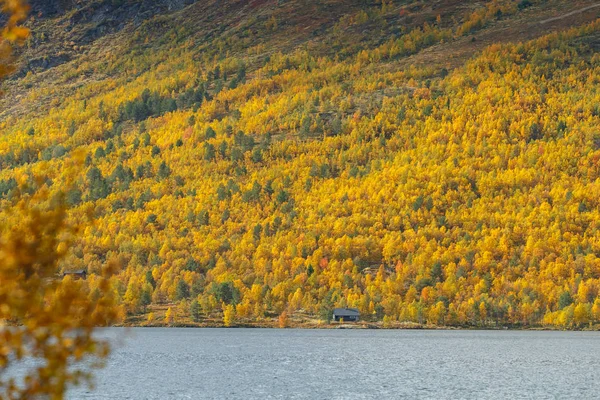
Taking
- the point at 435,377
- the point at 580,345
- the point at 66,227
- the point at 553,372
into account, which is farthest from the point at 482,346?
the point at 66,227

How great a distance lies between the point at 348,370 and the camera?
108 meters

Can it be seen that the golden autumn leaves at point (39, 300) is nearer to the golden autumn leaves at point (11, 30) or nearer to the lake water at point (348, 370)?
the golden autumn leaves at point (11, 30)

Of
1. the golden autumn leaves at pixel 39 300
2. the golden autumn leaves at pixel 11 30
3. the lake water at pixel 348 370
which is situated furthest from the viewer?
the lake water at pixel 348 370

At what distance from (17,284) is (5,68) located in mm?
3006

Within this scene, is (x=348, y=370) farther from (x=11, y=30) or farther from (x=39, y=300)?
(x=11, y=30)

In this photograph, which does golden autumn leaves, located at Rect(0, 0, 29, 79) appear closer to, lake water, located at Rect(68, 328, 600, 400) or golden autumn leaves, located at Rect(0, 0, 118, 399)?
golden autumn leaves, located at Rect(0, 0, 118, 399)

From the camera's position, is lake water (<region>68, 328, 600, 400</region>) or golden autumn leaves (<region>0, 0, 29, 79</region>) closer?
golden autumn leaves (<region>0, 0, 29, 79</region>)

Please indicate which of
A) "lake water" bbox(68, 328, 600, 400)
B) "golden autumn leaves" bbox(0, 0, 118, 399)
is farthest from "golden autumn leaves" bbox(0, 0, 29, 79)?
"lake water" bbox(68, 328, 600, 400)

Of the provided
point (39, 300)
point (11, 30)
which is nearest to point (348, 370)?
point (39, 300)

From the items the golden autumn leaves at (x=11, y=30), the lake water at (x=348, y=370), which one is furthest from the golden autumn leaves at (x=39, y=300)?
the lake water at (x=348, y=370)

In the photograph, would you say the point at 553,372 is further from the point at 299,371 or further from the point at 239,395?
the point at 239,395

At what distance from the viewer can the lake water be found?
279ft

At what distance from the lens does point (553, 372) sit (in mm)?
109375

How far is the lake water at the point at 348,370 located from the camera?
85125mm
